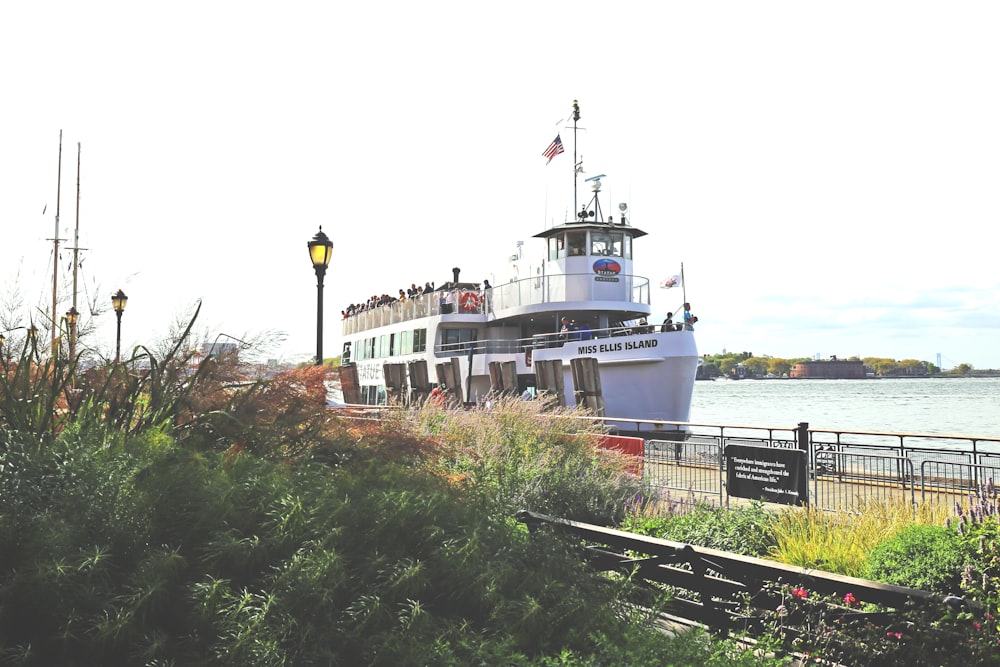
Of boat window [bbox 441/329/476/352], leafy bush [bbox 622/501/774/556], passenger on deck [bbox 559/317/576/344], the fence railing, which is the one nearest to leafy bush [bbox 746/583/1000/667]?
leafy bush [bbox 622/501/774/556]

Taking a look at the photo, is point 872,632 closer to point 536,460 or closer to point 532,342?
point 536,460

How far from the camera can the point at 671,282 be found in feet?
93.6

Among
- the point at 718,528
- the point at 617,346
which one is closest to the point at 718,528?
the point at 718,528

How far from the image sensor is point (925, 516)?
6848 millimetres

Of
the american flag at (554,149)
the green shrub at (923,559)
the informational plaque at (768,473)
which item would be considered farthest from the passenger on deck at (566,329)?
the green shrub at (923,559)

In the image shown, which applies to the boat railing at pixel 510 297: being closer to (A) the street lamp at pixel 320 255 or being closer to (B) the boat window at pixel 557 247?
(B) the boat window at pixel 557 247

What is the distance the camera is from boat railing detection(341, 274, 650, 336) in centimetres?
3039

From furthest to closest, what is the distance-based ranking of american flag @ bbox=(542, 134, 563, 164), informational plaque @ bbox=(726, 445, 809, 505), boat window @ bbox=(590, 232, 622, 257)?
american flag @ bbox=(542, 134, 563, 164), boat window @ bbox=(590, 232, 622, 257), informational plaque @ bbox=(726, 445, 809, 505)

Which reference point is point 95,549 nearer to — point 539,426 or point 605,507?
point 605,507

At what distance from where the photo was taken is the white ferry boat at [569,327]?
85.1ft

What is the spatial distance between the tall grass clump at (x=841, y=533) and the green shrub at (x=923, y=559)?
1.05 feet

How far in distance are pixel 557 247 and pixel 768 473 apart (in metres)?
22.3

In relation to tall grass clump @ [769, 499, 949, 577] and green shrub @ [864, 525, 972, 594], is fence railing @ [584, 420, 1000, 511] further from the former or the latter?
green shrub @ [864, 525, 972, 594]

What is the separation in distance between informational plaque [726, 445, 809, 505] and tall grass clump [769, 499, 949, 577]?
1778mm
